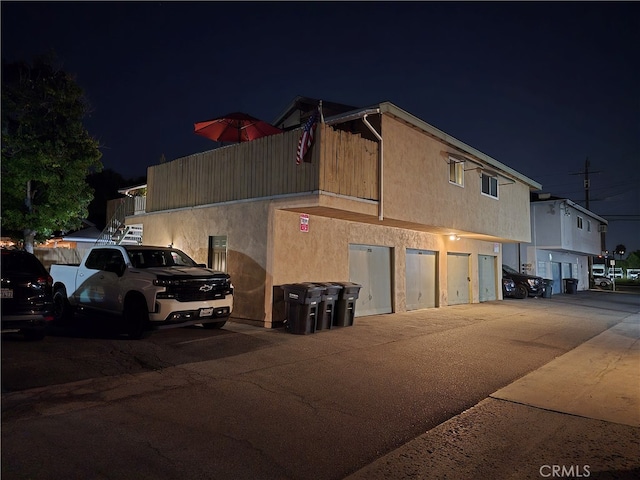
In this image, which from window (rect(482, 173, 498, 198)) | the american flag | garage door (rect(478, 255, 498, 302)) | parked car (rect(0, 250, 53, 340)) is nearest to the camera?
parked car (rect(0, 250, 53, 340))

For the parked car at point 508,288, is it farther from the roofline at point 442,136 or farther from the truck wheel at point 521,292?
the roofline at point 442,136

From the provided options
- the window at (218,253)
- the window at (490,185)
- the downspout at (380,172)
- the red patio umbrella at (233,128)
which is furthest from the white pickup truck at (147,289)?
the window at (490,185)

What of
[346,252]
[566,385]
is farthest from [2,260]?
[566,385]

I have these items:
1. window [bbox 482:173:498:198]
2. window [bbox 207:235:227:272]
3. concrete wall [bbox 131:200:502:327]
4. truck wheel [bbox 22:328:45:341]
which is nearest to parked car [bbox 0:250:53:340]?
truck wheel [bbox 22:328:45:341]

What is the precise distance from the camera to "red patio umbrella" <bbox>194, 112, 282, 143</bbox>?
14664 mm

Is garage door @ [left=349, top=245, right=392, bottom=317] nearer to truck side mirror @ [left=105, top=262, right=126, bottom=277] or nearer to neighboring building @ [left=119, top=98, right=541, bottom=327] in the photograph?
neighboring building @ [left=119, top=98, right=541, bottom=327]

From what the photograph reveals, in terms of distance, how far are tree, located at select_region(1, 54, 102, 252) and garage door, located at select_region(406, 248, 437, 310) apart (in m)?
13.0

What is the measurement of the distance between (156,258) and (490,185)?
1422cm

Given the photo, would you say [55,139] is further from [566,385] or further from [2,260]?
[566,385]

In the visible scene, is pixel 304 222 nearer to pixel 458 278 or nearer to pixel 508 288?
pixel 458 278

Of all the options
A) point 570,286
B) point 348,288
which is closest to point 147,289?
point 348,288

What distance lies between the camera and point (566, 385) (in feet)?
21.8

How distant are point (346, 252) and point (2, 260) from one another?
8.40 m
